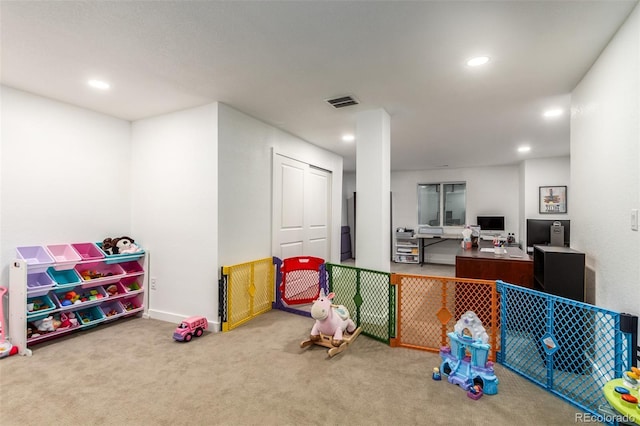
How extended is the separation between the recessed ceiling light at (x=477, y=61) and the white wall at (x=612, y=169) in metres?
0.78

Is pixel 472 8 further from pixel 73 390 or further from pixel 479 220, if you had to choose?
pixel 479 220

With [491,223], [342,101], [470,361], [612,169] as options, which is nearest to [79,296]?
[342,101]

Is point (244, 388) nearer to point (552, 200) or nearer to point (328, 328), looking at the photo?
point (328, 328)

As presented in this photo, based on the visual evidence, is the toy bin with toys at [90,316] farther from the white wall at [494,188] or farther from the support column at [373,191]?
the white wall at [494,188]

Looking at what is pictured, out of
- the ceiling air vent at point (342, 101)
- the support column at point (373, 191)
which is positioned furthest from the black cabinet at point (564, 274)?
the ceiling air vent at point (342, 101)

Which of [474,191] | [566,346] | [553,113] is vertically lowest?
[566,346]

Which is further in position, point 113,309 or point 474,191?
point 474,191

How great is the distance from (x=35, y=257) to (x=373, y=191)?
3.65 meters

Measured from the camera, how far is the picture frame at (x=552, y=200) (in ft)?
20.3

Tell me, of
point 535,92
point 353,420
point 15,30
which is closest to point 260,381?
point 353,420

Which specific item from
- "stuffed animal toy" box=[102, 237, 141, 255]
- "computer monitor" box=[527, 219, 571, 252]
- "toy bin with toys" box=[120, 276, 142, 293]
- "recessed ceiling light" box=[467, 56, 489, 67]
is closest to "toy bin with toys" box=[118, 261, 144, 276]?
"toy bin with toys" box=[120, 276, 142, 293]

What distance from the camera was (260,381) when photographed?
7.64ft

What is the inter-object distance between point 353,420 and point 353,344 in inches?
44.3

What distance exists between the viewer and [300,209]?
4.92m
